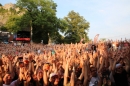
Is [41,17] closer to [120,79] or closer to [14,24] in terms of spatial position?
[14,24]

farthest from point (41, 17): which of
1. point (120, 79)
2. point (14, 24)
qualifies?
point (120, 79)

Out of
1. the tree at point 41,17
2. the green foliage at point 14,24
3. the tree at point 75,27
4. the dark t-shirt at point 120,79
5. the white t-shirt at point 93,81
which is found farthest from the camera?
the tree at point 75,27

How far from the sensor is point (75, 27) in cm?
5716

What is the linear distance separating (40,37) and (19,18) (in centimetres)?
584

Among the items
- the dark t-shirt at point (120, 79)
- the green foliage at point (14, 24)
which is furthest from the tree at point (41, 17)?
the dark t-shirt at point (120, 79)

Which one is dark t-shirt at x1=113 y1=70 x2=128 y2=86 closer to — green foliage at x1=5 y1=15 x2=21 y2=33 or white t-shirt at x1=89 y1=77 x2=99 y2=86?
white t-shirt at x1=89 y1=77 x2=99 y2=86

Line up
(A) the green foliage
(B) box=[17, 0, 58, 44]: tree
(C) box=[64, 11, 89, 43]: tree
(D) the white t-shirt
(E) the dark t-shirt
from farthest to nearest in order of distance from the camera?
(C) box=[64, 11, 89, 43]: tree < (B) box=[17, 0, 58, 44]: tree < (A) the green foliage < (E) the dark t-shirt < (D) the white t-shirt

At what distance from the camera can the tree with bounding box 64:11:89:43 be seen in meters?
53.9

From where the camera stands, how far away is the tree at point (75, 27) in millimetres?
53931

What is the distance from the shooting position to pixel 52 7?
4597 centimetres

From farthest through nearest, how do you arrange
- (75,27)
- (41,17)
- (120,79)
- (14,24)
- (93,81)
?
1. (75,27)
2. (41,17)
3. (14,24)
4. (120,79)
5. (93,81)

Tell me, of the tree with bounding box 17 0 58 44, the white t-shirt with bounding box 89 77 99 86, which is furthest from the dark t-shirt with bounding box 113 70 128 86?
the tree with bounding box 17 0 58 44

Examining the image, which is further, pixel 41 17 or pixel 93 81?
pixel 41 17

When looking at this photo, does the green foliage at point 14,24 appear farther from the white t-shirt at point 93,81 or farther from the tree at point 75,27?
the white t-shirt at point 93,81
